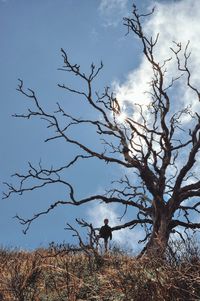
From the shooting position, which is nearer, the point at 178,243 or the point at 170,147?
the point at 178,243

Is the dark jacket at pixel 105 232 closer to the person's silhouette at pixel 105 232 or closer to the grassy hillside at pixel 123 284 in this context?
the person's silhouette at pixel 105 232

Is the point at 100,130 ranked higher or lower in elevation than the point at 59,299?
higher

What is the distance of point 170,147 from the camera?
62.2 ft

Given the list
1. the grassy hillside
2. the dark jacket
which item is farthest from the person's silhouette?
the grassy hillside

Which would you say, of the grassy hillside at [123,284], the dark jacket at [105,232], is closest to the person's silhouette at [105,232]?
the dark jacket at [105,232]

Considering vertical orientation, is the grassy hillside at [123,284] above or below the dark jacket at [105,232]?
below

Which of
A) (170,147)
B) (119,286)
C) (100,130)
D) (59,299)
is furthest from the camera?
(100,130)

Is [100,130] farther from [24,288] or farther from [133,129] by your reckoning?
[24,288]

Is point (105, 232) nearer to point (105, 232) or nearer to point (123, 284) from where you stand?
point (105, 232)

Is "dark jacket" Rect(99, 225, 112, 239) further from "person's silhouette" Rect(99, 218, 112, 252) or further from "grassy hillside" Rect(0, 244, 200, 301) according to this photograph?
"grassy hillside" Rect(0, 244, 200, 301)

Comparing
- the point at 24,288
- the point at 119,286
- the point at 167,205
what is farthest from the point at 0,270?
the point at 167,205

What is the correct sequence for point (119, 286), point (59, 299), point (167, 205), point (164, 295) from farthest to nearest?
1. point (167, 205)
2. point (59, 299)
3. point (119, 286)
4. point (164, 295)

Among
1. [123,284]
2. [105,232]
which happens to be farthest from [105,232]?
[123,284]

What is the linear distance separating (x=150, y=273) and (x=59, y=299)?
1.70 metres
